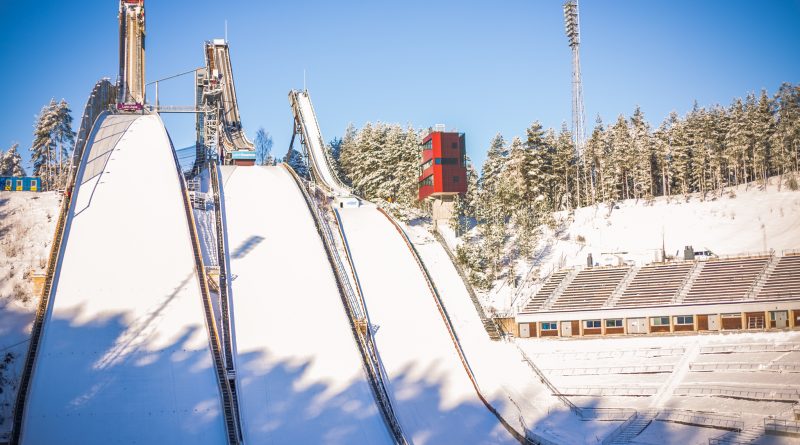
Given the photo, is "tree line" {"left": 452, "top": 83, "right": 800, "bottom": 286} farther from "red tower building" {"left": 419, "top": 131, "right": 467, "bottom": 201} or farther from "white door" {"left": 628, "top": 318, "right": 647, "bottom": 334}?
"white door" {"left": 628, "top": 318, "right": 647, "bottom": 334}

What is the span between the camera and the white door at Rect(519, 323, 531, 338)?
3328 centimetres

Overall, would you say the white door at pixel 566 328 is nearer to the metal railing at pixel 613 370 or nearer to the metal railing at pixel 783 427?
the metal railing at pixel 613 370

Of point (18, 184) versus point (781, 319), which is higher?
point (18, 184)

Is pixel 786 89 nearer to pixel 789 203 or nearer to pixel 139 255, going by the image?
pixel 789 203

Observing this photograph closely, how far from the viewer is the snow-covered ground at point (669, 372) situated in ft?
76.4

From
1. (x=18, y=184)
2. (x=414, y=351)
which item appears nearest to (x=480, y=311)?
(x=414, y=351)

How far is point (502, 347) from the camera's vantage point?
31.0m

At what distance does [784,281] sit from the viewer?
30.9 metres

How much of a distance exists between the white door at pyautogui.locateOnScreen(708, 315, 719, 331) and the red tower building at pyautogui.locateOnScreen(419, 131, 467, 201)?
18522 mm

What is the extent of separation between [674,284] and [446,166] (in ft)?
55.1

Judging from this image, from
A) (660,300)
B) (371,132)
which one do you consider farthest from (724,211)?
(371,132)

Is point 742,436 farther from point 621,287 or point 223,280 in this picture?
point 223,280

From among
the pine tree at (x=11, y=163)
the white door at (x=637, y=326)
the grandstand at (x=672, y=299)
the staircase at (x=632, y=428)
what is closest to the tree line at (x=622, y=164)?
the grandstand at (x=672, y=299)

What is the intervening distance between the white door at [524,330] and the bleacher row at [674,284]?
0.65 metres
